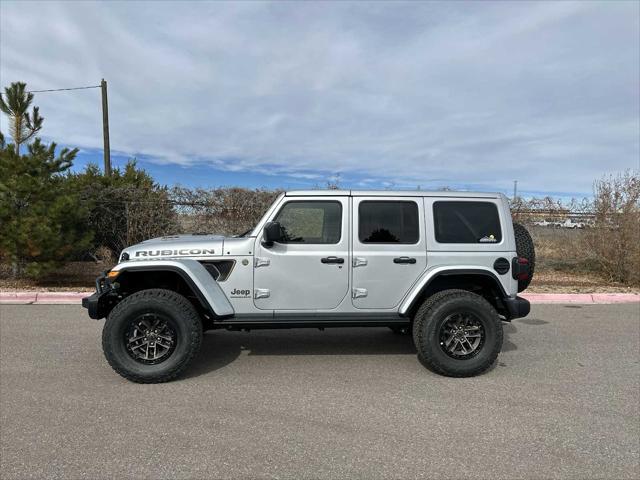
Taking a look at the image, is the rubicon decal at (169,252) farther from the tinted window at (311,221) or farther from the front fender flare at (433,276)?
the front fender flare at (433,276)

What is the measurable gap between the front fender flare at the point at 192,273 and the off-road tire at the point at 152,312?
0.64 ft

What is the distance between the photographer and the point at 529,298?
8.62 meters

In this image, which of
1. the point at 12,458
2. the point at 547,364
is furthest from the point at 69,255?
the point at 547,364

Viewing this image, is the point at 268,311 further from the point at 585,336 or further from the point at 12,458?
the point at 585,336

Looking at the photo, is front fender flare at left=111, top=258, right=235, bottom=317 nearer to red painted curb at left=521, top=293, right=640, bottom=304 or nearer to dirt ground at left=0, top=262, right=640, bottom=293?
dirt ground at left=0, top=262, right=640, bottom=293

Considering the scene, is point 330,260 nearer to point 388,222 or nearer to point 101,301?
point 388,222

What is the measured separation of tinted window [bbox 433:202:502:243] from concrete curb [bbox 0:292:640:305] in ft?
15.3

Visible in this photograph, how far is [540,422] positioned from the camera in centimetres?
342

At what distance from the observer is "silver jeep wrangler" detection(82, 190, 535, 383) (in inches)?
166

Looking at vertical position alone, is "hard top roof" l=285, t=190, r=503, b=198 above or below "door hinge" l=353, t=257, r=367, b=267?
above

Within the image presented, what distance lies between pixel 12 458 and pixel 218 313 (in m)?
1.88

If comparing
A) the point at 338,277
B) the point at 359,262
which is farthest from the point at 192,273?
the point at 359,262

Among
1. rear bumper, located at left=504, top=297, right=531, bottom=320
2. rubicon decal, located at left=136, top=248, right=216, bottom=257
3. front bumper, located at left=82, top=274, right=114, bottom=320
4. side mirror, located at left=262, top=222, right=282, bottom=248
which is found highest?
side mirror, located at left=262, top=222, right=282, bottom=248

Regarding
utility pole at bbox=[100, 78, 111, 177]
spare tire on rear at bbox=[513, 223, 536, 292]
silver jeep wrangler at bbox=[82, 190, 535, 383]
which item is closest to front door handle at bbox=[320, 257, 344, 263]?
silver jeep wrangler at bbox=[82, 190, 535, 383]
